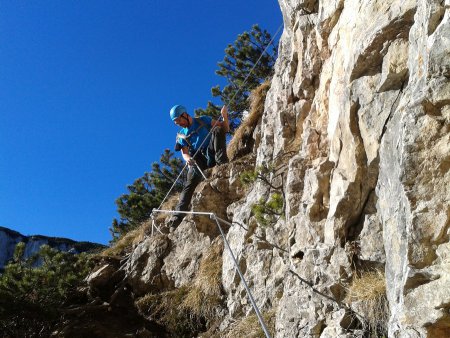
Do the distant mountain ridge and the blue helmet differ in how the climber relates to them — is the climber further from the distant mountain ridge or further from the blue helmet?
the distant mountain ridge

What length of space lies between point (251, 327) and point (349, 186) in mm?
2584

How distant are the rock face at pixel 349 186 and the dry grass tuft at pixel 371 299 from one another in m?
0.04

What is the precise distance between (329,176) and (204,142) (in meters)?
5.58

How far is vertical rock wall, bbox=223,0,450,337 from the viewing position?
13.8 ft

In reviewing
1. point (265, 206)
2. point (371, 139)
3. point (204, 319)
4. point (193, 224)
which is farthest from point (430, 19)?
point (193, 224)

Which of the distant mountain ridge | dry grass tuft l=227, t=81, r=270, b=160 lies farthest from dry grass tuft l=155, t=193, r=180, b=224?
the distant mountain ridge

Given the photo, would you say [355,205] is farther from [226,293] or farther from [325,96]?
[226,293]

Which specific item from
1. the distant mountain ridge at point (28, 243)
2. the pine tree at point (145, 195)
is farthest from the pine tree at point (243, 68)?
the distant mountain ridge at point (28, 243)

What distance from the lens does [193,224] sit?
388 inches

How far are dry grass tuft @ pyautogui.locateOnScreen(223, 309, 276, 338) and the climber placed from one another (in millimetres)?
4358

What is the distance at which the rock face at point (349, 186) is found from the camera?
4.24m

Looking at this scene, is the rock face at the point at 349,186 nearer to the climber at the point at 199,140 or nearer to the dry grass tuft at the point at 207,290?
the dry grass tuft at the point at 207,290

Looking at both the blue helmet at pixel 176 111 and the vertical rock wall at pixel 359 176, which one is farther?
the blue helmet at pixel 176 111

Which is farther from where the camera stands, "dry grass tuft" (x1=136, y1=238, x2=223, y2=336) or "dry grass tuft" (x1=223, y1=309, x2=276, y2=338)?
"dry grass tuft" (x1=136, y1=238, x2=223, y2=336)
